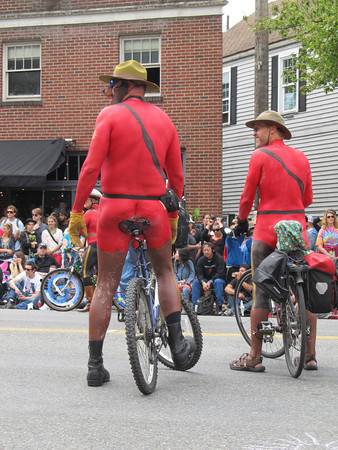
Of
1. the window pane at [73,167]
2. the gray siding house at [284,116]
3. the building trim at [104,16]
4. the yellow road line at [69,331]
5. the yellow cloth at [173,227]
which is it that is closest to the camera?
the yellow cloth at [173,227]

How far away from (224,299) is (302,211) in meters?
7.58

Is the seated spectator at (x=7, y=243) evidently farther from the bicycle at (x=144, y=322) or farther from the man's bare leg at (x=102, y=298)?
the man's bare leg at (x=102, y=298)

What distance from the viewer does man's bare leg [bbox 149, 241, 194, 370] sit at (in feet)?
19.8

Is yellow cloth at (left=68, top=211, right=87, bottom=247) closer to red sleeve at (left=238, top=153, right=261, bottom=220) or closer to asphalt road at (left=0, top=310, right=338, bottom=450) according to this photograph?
asphalt road at (left=0, top=310, right=338, bottom=450)

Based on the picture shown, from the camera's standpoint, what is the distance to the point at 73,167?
20422 millimetres

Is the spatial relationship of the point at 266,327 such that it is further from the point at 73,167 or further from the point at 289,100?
the point at 289,100

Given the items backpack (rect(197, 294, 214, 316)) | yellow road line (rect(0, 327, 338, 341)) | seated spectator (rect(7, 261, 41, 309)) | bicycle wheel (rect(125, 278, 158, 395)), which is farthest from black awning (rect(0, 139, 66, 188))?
bicycle wheel (rect(125, 278, 158, 395))

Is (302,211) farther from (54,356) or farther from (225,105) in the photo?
(225,105)

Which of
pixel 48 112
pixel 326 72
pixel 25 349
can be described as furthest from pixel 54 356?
pixel 48 112

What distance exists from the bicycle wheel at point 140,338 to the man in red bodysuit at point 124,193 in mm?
188

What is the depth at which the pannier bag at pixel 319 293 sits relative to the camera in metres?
6.35

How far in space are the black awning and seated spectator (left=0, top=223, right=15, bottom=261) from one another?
7.84 feet

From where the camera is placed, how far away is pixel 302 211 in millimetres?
6820

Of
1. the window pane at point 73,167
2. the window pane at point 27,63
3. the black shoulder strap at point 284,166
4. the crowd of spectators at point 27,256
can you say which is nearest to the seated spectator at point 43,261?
the crowd of spectators at point 27,256
